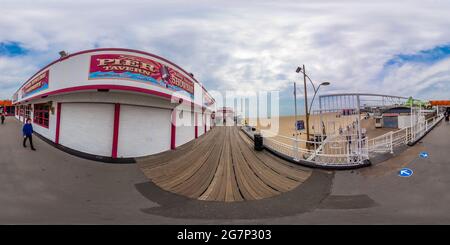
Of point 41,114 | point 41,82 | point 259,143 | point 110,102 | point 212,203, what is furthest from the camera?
point 41,114

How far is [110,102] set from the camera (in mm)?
7535

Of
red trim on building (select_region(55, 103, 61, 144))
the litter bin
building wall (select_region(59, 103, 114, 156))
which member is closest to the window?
red trim on building (select_region(55, 103, 61, 144))

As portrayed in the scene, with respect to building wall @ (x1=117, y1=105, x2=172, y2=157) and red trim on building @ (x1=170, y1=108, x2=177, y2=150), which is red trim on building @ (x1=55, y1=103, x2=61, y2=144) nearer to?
building wall @ (x1=117, y1=105, x2=172, y2=157)

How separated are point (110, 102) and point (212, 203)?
18.3ft

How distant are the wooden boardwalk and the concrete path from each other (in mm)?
316

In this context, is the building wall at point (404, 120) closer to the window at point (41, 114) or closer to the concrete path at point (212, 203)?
the concrete path at point (212, 203)

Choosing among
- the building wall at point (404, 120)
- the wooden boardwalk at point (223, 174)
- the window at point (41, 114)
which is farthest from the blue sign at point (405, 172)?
the building wall at point (404, 120)

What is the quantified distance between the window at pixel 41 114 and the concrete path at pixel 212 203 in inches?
155

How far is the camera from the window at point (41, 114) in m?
9.96

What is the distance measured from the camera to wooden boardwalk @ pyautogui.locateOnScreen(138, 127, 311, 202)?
521cm

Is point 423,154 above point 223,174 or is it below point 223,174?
above

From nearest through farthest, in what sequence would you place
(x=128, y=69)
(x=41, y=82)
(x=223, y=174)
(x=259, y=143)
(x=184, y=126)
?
1. (x=223, y=174)
2. (x=128, y=69)
3. (x=259, y=143)
4. (x=41, y=82)
5. (x=184, y=126)

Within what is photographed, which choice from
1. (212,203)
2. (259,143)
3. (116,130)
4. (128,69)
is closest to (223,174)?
(212,203)

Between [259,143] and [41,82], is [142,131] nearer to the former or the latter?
[259,143]
